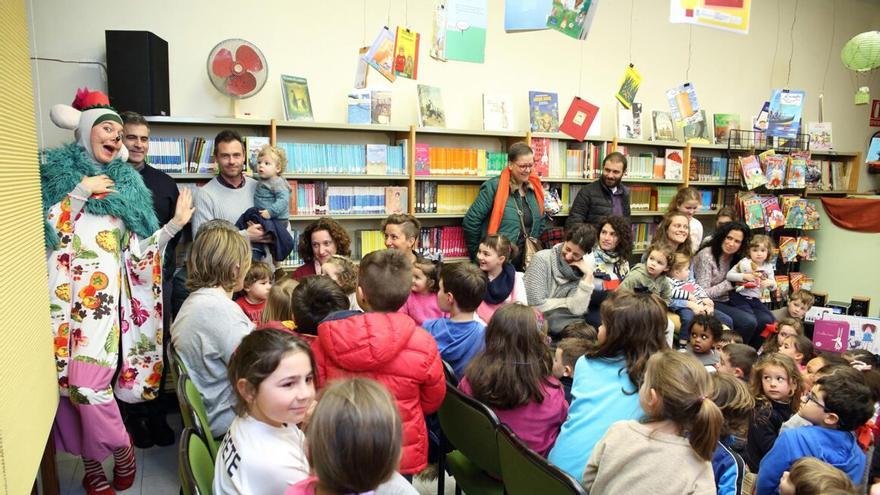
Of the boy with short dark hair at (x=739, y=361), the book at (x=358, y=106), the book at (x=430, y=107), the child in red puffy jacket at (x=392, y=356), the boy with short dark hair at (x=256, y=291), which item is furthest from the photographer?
the book at (x=430, y=107)

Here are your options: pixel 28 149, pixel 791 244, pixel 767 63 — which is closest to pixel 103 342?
pixel 28 149

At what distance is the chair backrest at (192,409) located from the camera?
1705 mm

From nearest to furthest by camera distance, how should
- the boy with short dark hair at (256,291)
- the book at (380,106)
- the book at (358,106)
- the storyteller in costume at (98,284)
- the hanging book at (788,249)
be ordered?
the storyteller in costume at (98,284)
the boy with short dark hair at (256,291)
the book at (358,106)
the book at (380,106)
the hanging book at (788,249)

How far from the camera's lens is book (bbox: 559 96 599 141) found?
5078mm

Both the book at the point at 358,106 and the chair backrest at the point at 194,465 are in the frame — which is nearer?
the chair backrest at the point at 194,465

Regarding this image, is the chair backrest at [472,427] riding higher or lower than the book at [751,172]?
lower

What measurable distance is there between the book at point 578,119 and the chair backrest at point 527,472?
390cm

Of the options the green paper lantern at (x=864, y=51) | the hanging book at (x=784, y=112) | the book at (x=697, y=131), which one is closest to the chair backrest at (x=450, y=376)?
the book at (x=697, y=131)

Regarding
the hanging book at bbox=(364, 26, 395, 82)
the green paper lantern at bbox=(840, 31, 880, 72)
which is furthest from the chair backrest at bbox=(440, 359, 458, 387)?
the green paper lantern at bbox=(840, 31, 880, 72)

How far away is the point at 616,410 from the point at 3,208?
1.83 meters

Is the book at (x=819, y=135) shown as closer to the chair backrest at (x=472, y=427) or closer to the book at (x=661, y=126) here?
the book at (x=661, y=126)

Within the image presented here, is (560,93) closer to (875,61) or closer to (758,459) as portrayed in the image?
(875,61)

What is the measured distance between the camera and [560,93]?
566 cm

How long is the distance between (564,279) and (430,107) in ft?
6.59
